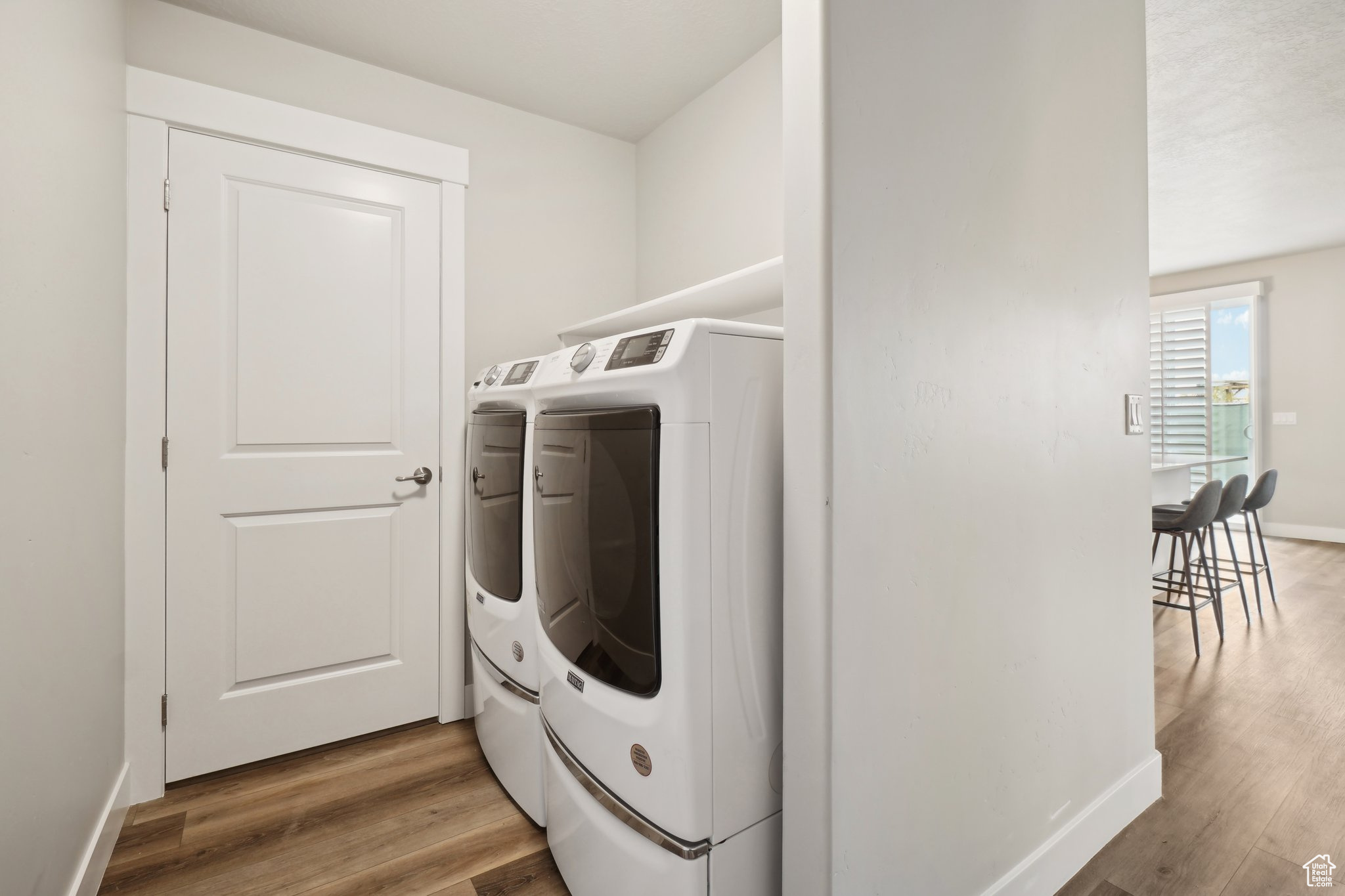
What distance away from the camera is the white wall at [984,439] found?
1.01 m

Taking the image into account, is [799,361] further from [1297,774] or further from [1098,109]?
[1297,774]

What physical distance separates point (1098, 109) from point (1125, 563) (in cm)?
120

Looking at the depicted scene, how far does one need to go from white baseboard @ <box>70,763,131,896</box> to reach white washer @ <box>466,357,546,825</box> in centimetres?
94

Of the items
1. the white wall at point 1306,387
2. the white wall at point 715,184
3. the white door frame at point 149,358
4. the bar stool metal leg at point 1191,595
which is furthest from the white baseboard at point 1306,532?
the white door frame at point 149,358

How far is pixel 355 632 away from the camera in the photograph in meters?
2.16

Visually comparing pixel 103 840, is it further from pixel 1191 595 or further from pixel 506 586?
pixel 1191 595

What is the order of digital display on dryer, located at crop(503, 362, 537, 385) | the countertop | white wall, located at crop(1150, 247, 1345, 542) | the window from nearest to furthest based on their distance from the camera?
digital display on dryer, located at crop(503, 362, 537, 385) < the countertop < white wall, located at crop(1150, 247, 1345, 542) < the window

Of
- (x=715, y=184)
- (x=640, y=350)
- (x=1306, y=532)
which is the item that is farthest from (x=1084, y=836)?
(x=1306, y=532)

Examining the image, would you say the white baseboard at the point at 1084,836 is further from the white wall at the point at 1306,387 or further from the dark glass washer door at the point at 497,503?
the white wall at the point at 1306,387

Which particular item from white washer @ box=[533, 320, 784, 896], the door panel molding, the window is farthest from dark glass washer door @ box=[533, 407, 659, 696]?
the window

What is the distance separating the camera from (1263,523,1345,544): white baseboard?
16.9 feet

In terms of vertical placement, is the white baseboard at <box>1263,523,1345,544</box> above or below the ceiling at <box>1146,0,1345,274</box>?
below

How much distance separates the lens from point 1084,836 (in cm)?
146

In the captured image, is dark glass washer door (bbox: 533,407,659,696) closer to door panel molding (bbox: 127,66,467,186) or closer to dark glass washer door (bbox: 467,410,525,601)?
dark glass washer door (bbox: 467,410,525,601)
